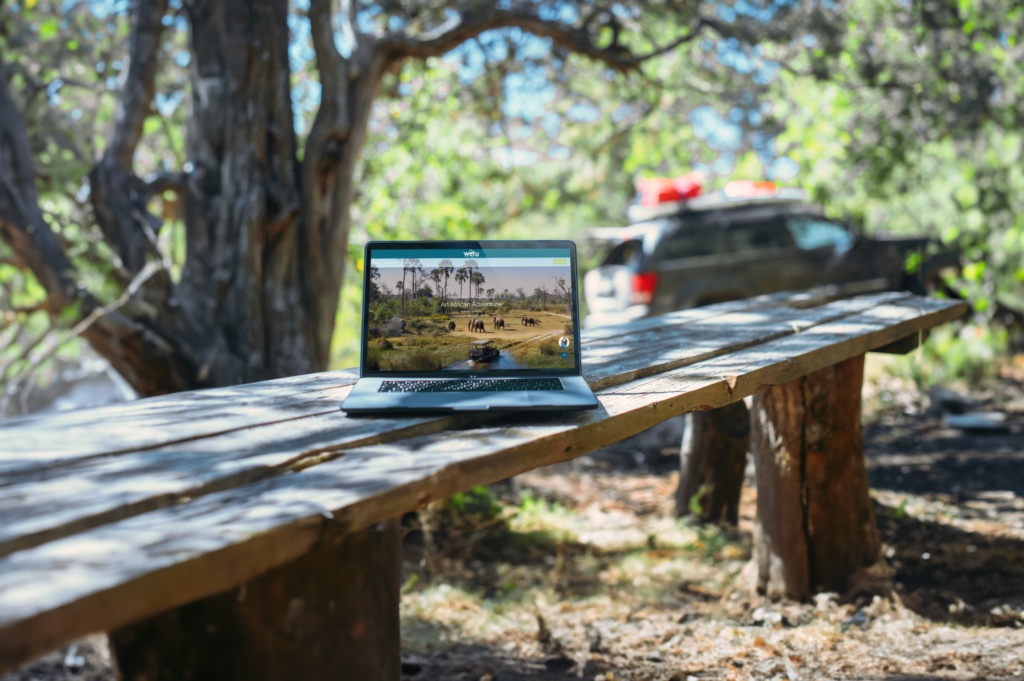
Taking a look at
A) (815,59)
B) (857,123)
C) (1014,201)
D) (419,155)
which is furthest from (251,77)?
(1014,201)

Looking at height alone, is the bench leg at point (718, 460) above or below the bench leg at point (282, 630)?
below

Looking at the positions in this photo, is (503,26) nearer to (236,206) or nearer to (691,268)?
(236,206)

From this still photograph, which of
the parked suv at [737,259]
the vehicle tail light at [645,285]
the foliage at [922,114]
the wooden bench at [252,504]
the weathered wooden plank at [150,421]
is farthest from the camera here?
the parked suv at [737,259]

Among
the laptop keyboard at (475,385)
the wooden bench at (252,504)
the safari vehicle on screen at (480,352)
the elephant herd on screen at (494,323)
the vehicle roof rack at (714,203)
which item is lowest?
the wooden bench at (252,504)

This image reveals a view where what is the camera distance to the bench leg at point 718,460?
177 inches

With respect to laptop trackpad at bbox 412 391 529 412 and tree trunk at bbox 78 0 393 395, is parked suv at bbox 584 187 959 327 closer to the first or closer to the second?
tree trunk at bbox 78 0 393 395

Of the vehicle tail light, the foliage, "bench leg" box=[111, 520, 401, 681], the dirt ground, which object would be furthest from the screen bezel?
the vehicle tail light

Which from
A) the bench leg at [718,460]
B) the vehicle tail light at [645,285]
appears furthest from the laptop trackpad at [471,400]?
the vehicle tail light at [645,285]

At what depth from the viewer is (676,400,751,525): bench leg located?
4.51 meters

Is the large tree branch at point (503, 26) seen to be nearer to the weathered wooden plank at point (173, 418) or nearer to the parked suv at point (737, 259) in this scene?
the parked suv at point (737, 259)

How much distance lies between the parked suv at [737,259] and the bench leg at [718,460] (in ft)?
12.2

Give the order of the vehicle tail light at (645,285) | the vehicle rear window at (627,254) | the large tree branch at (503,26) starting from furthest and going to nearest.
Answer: the vehicle rear window at (627,254) → the vehicle tail light at (645,285) → the large tree branch at (503,26)

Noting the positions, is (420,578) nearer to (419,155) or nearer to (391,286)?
(391,286)

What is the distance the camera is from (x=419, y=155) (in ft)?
27.8
